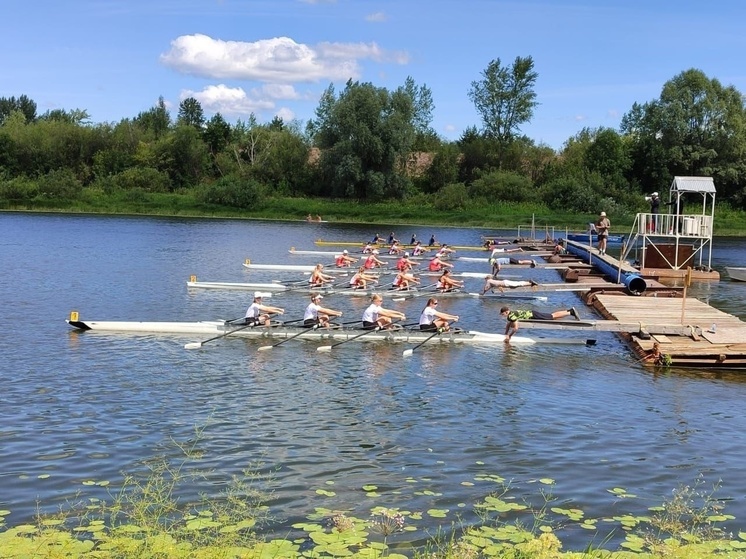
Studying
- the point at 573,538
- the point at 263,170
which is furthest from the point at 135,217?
the point at 573,538

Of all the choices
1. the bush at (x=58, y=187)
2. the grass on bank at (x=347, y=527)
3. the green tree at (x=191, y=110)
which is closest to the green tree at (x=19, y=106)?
the green tree at (x=191, y=110)

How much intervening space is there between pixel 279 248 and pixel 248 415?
1551 inches

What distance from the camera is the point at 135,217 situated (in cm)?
8025

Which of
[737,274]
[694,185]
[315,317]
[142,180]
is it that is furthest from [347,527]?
[142,180]

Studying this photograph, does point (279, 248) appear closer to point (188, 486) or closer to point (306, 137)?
point (188, 486)

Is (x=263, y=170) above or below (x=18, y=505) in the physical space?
above

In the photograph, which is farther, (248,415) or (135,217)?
(135,217)

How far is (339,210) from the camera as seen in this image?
275ft

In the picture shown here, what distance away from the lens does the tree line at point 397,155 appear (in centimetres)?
7881

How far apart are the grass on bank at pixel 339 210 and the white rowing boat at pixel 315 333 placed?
57.3m

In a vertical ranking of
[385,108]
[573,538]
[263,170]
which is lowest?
[573,538]

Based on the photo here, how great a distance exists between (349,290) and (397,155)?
5256 centimetres

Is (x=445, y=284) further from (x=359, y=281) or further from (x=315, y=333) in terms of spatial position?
(x=315, y=333)

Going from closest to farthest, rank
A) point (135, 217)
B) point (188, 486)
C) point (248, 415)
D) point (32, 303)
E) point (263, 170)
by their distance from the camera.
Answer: point (188, 486) → point (248, 415) → point (32, 303) → point (135, 217) → point (263, 170)
